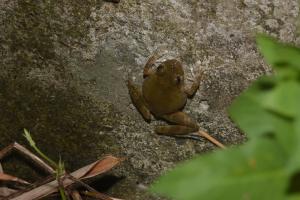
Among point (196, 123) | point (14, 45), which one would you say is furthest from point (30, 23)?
point (196, 123)

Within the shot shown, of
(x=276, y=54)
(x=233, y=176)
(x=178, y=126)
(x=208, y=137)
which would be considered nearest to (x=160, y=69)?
(x=178, y=126)

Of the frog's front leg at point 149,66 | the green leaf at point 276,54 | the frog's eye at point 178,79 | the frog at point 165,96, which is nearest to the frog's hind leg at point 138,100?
the frog at point 165,96

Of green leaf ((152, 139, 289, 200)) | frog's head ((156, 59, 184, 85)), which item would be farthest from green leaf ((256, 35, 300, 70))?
frog's head ((156, 59, 184, 85))

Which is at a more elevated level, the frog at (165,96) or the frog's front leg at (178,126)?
the frog at (165,96)

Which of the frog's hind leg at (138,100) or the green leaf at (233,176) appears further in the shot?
the frog's hind leg at (138,100)

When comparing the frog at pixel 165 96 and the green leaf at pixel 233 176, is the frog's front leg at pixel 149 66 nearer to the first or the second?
the frog at pixel 165 96

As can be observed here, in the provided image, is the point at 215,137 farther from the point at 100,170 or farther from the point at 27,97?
the point at 27,97

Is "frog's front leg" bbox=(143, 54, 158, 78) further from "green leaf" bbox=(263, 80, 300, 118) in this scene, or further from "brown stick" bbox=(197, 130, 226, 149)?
"green leaf" bbox=(263, 80, 300, 118)
